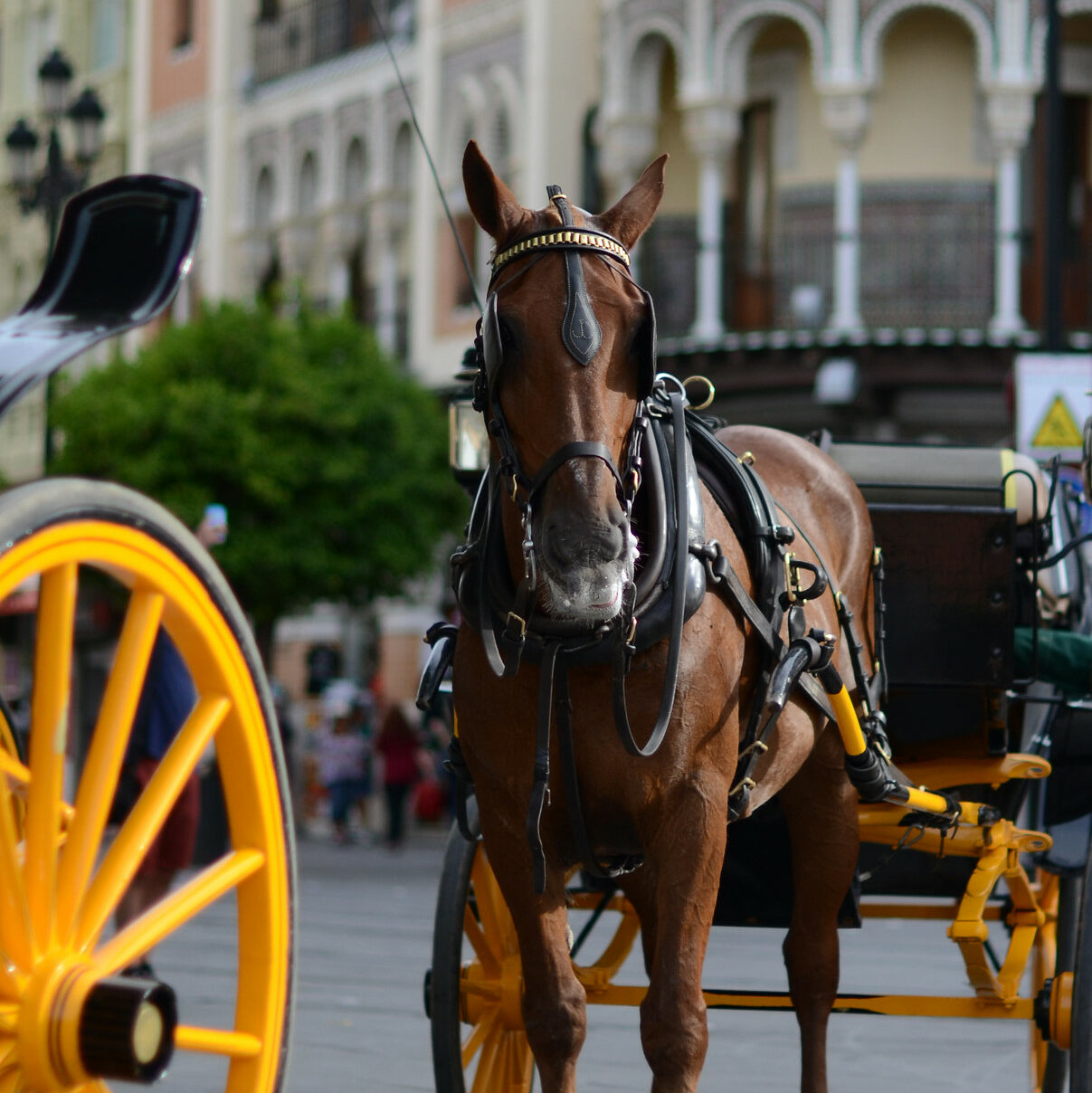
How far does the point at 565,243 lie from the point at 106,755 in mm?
1334

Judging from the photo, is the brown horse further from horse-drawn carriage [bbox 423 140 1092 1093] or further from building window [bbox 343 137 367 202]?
building window [bbox 343 137 367 202]

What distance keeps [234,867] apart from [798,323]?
2210 centimetres

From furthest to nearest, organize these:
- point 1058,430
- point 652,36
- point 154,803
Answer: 1. point 652,36
2. point 1058,430
3. point 154,803

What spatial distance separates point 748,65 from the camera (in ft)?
86.8

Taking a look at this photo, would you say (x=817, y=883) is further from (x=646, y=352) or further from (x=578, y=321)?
(x=578, y=321)

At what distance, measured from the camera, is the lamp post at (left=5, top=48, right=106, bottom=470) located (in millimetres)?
18391

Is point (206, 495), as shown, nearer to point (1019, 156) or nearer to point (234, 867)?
point (1019, 156)

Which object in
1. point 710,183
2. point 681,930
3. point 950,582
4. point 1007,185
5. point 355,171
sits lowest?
point 681,930

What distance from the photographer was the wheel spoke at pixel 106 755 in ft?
9.82

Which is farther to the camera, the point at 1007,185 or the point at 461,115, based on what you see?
the point at 461,115

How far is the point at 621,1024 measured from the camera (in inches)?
336

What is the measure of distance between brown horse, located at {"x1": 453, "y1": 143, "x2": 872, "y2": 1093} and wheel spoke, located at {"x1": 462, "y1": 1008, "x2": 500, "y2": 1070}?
3.47 feet

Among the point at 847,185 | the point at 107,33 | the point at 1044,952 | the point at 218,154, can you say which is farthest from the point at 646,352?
the point at 107,33

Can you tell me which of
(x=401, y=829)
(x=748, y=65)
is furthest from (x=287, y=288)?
(x=401, y=829)
